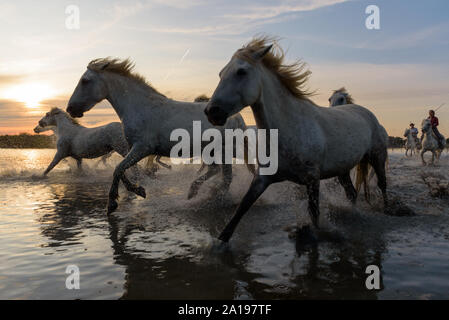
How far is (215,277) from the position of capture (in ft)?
10.6

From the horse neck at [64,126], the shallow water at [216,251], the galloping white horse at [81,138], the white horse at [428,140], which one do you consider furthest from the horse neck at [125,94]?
the white horse at [428,140]

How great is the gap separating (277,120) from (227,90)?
744mm

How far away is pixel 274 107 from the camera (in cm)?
412

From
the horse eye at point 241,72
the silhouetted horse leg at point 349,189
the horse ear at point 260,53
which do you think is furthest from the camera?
the silhouetted horse leg at point 349,189

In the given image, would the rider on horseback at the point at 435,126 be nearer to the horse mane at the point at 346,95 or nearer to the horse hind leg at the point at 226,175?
the horse mane at the point at 346,95

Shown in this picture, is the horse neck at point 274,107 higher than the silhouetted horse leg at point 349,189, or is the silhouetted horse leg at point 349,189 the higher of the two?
the horse neck at point 274,107

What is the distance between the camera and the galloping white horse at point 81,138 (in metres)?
11.0

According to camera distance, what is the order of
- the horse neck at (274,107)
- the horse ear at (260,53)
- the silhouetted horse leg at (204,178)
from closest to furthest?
1. the horse ear at (260,53)
2. the horse neck at (274,107)
3. the silhouetted horse leg at (204,178)

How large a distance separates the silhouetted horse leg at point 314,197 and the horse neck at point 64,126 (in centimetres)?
1002

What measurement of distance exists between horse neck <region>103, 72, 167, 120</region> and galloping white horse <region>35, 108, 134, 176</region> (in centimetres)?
417

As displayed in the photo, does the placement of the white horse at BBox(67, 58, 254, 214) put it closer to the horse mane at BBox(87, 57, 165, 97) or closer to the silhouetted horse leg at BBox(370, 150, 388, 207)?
the horse mane at BBox(87, 57, 165, 97)

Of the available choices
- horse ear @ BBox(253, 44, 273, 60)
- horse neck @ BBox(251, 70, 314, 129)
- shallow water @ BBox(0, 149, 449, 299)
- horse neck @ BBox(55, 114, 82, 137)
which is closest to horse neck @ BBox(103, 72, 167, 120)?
shallow water @ BBox(0, 149, 449, 299)
